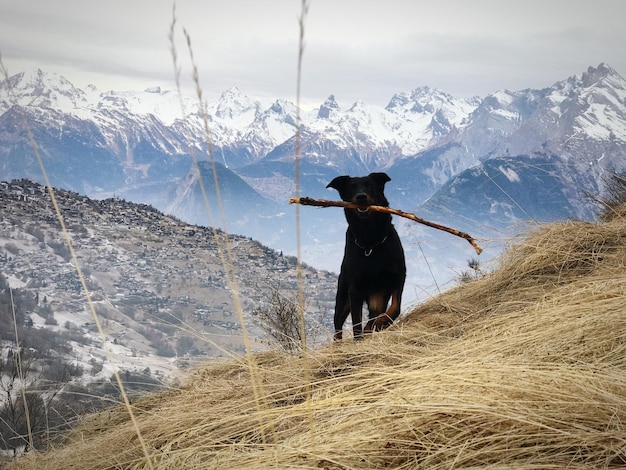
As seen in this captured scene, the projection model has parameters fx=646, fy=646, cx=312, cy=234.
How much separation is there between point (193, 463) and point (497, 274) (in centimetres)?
307

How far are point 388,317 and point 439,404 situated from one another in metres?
2.83

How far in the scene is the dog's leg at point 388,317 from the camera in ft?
16.0

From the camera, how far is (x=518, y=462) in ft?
5.75

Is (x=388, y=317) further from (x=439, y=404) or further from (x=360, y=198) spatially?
(x=439, y=404)

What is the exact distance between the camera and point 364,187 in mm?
5199

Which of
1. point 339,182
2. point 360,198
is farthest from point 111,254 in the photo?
point 360,198

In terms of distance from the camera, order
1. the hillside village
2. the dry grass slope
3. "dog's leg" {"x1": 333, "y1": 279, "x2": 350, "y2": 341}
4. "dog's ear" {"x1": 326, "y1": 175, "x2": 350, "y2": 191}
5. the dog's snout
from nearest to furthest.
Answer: the dry grass slope → the dog's snout → "dog's ear" {"x1": 326, "y1": 175, "x2": 350, "y2": 191} → "dog's leg" {"x1": 333, "y1": 279, "x2": 350, "y2": 341} → the hillside village

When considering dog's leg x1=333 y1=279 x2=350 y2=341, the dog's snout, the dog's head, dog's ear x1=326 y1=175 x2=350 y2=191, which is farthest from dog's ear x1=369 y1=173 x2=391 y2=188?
dog's leg x1=333 y1=279 x2=350 y2=341

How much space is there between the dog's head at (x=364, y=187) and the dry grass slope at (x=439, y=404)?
1.38 m

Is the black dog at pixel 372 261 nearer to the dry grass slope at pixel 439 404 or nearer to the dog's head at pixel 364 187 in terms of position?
the dog's head at pixel 364 187

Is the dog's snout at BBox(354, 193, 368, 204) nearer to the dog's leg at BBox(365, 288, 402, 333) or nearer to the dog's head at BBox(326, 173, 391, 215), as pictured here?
the dog's head at BBox(326, 173, 391, 215)

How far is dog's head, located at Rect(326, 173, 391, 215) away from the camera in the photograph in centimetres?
515

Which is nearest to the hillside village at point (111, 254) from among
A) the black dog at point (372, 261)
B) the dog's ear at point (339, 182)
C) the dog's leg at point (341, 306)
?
the dog's leg at point (341, 306)

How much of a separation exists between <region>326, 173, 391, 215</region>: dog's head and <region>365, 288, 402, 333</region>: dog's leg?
708 millimetres
